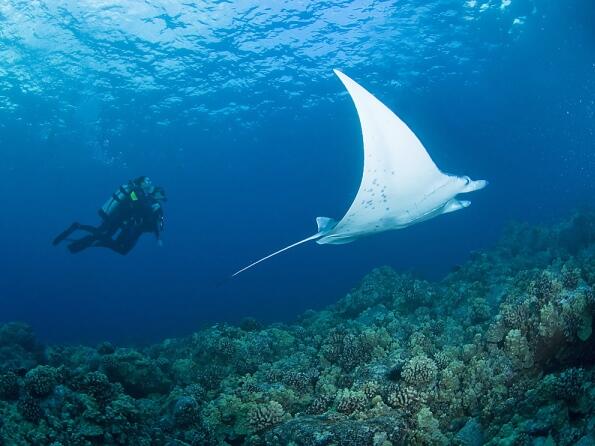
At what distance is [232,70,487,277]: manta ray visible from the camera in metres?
4.70

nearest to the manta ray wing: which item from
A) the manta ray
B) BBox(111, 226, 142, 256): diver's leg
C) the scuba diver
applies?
the manta ray

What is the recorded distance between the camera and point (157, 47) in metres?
20.9

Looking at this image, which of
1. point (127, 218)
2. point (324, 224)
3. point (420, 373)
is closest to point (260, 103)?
point (127, 218)

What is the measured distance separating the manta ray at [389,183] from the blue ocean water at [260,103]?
2.21 meters

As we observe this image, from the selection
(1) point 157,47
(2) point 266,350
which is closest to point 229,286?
(1) point 157,47

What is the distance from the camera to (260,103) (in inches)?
1174

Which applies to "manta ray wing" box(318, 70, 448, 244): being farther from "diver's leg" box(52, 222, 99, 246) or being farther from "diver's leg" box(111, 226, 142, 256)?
"diver's leg" box(52, 222, 99, 246)

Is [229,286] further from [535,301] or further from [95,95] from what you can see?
[535,301]

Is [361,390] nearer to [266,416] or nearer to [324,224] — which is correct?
[266,416]

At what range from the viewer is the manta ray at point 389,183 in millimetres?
4703

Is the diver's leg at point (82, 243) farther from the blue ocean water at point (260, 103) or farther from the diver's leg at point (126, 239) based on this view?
the blue ocean water at point (260, 103)

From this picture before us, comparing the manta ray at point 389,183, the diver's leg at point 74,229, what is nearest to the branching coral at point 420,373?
the manta ray at point 389,183

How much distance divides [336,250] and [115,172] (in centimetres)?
4561

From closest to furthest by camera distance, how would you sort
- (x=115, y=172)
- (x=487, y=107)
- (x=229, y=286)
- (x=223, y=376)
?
(x=223, y=376) < (x=487, y=107) < (x=115, y=172) < (x=229, y=286)
